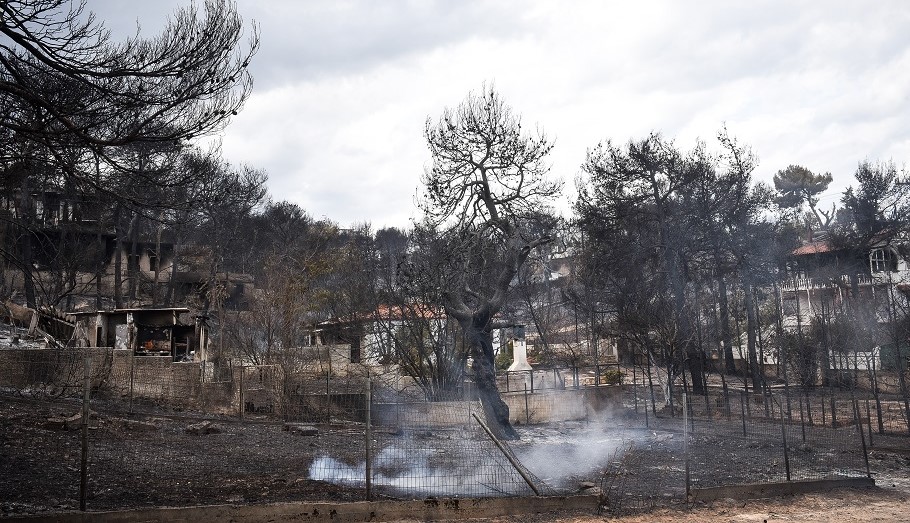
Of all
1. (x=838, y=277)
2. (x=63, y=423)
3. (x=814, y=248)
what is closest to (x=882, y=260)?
(x=814, y=248)

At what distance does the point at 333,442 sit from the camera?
18.0 meters

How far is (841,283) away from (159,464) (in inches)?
1678

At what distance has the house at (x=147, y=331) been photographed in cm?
3102

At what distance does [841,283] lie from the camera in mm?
45156

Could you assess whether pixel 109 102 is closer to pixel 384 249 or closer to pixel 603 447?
pixel 603 447

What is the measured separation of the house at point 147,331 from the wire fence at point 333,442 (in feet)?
25.2

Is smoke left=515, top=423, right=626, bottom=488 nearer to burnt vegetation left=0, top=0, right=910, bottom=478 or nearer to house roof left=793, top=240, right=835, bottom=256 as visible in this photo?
burnt vegetation left=0, top=0, right=910, bottom=478

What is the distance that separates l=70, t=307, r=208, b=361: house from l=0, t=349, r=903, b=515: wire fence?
767cm

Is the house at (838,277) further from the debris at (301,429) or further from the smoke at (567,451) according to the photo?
the debris at (301,429)

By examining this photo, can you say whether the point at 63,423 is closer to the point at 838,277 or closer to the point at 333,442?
the point at 333,442

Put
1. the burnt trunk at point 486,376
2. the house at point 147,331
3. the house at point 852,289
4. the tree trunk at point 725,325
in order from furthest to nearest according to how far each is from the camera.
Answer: the house at point 852,289 → the tree trunk at point 725,325 → the house at point 147,331 → the burnt trunk at point 486,376

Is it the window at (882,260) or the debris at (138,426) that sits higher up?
the window at (882,260)

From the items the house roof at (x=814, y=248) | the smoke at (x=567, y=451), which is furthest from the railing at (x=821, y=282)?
the smoke at (x=567, y=451)

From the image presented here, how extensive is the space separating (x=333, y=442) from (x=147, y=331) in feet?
59.7
